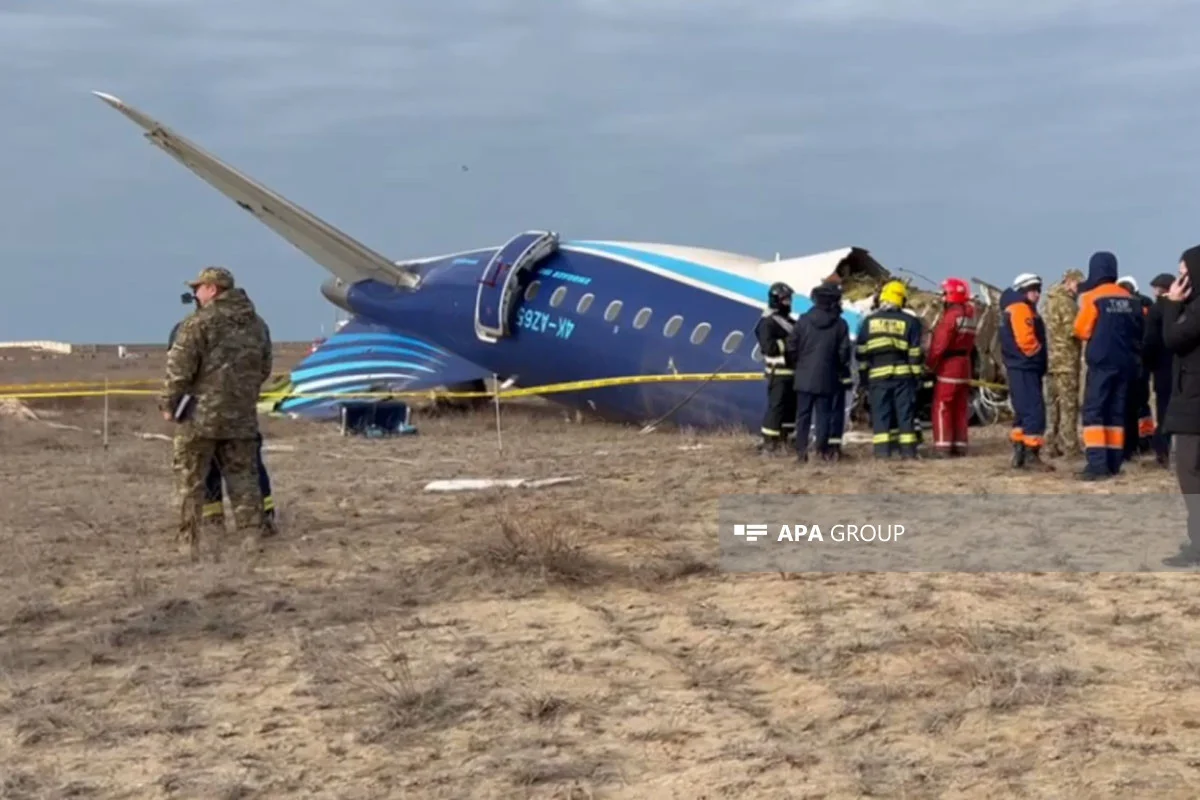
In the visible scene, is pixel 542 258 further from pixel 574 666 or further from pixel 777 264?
pixel 574 666

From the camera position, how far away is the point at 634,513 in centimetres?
1148

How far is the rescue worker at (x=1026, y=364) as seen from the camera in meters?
13.7

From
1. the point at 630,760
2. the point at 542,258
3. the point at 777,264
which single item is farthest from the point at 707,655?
the point at 542,258

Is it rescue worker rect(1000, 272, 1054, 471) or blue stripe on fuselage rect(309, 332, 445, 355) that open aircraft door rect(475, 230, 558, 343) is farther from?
rescue worker rect(1000, 272, 1054, 471)

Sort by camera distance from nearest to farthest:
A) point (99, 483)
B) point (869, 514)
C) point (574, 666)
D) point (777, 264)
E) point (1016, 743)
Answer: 1. point (1016, 743)
2. point (574, 666)
3. point (869, 514)
4. point (99, 483)
5. point (777, 264)

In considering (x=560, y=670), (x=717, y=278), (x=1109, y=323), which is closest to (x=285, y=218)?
(x=717, y=278)

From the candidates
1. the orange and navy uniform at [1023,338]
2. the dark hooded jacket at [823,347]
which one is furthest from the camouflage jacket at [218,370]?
the orange and navy uniform at [1023,338]

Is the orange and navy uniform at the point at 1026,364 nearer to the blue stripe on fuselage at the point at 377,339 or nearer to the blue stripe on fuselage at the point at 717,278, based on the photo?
the blue stripe on fuselage at the point at 717,278

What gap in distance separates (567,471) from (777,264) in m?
6.52

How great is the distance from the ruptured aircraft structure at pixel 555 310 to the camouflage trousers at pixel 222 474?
29.8 feet

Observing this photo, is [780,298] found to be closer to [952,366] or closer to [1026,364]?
[952,366]

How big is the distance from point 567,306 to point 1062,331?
845cm

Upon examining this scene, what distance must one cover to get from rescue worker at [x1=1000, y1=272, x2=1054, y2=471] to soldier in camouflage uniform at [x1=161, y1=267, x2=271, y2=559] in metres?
6.96

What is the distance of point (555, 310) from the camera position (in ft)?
70.0
